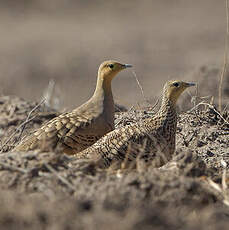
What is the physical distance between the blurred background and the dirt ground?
9.55 m

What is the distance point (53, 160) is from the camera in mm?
4727

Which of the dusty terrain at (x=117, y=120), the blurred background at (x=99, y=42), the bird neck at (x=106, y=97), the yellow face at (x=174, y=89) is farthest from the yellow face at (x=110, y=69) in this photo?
the blurred background at (x=99, y=42)

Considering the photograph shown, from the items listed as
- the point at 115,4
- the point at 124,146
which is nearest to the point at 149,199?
the point at 124,146

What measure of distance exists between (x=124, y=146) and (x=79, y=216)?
1927mm

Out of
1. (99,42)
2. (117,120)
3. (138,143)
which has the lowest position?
(99,42)

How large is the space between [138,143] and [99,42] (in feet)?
52.1

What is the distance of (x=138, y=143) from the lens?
5.73 meters

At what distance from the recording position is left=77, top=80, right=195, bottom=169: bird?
5602 millimetres

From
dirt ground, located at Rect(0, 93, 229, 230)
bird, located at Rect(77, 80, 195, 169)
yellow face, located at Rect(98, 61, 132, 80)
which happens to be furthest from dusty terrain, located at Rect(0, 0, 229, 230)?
yellow face, located at Rect(98, 61, 132, 80)

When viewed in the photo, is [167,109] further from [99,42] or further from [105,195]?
[99,42]

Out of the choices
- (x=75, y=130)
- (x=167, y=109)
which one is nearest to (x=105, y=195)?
(x=167, y=109)

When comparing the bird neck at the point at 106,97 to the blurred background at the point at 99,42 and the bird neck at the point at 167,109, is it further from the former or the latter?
the blurred background at the point at 99,42

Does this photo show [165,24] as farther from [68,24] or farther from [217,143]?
[217,143]

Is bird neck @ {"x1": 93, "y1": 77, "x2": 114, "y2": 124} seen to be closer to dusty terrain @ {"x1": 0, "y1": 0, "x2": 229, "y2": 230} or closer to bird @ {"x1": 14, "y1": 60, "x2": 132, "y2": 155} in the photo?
bird @ {"x1": 14, "y1": 60, "x2": 132, "y2": 155}
